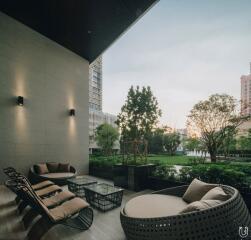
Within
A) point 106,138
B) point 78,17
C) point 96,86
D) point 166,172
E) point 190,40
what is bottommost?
point 166,172

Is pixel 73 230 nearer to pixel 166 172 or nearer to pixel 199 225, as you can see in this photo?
pixel 199 225

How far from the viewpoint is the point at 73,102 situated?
26.9 ft

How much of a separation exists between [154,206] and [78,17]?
6355 millimetres

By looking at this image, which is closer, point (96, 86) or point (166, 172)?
point (166, 172)

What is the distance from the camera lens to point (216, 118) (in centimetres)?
1290

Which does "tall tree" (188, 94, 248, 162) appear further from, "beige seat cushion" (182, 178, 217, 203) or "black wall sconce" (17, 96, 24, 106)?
"black wall sconce" (17, 96, 24, 106)

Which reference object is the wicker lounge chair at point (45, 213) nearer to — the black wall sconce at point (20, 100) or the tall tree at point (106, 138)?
the black wall sconce at point (20, 100)

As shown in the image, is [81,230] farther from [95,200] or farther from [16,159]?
[16,159]

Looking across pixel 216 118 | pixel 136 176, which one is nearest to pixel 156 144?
pixel 216 118

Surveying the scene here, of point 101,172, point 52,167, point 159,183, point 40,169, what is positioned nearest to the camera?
point 159,183

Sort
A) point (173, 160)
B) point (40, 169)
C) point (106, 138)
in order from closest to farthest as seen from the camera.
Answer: point (40, 169) < point (173, 160) < point (106, 138)

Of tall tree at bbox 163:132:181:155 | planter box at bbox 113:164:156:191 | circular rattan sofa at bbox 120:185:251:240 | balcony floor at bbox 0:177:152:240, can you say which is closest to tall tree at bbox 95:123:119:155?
planter box at bbox 113:164:156:191

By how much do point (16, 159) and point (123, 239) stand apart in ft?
16.6

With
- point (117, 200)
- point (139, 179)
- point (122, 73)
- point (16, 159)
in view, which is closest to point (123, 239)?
point (117, 200)
